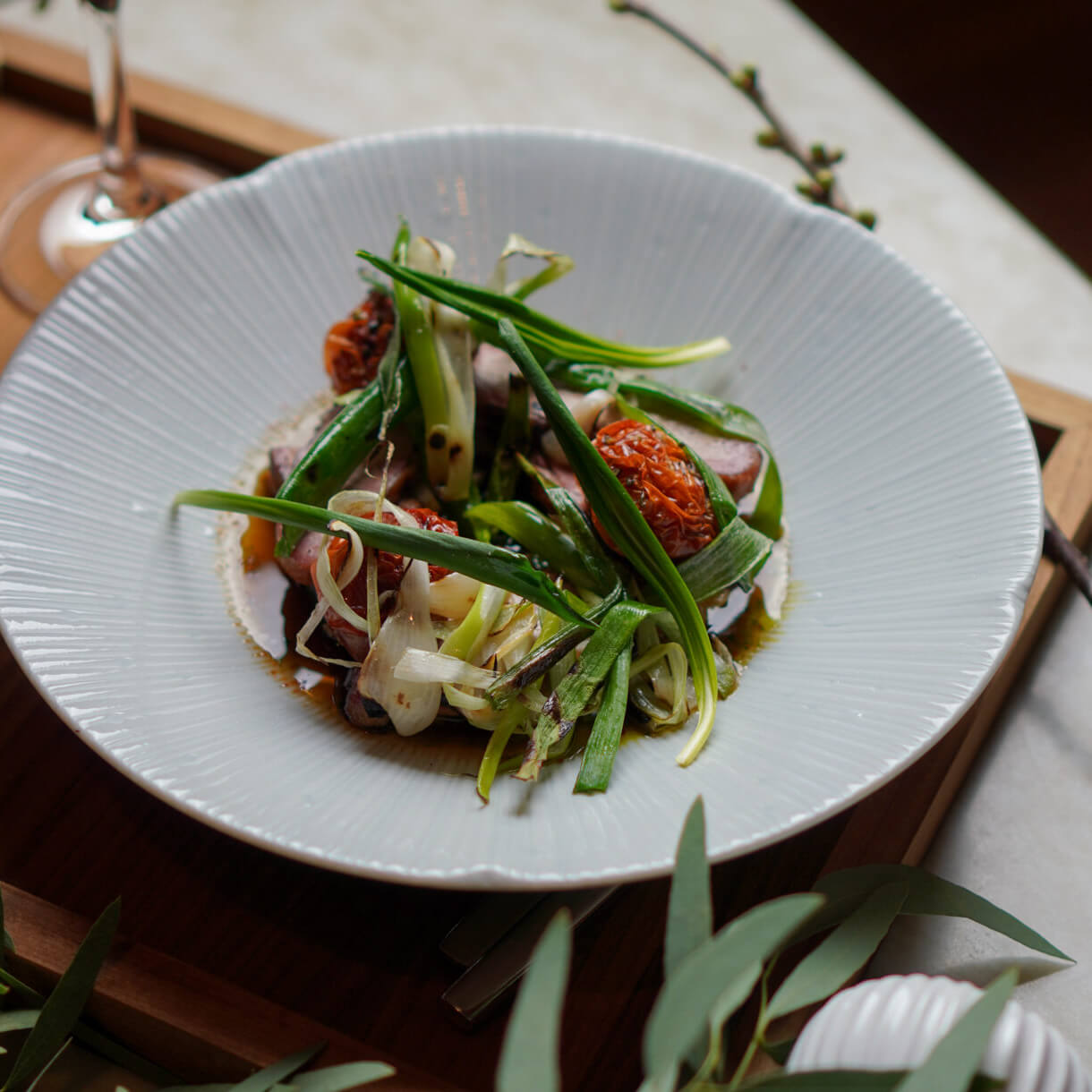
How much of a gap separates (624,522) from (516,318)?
355 mm

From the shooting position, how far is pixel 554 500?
58.2 inches

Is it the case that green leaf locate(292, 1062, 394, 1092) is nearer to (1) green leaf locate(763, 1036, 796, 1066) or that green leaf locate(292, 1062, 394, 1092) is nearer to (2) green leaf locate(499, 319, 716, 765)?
(1) green leaf locate(763, 1036, 796, 1066)

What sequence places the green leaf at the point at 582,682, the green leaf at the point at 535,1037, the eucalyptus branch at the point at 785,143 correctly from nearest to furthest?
the green leaf at the point at 535,1037 → the green leaf at the point at 582,682 → the eucalyptus branch at the point at 785,143

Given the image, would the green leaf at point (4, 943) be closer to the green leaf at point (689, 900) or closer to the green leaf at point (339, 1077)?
the green leaf at point (339, 1077)

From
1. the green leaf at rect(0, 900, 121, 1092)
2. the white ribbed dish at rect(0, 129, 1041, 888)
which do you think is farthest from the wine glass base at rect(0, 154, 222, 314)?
the green leaf at rect(0, 900, 121, 1092)

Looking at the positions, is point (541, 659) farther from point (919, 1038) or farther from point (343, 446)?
point (919, 1038)

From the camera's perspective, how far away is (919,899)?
46.7 inches

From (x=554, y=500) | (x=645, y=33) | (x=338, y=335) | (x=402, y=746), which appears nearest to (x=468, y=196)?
(x=338, y=335)

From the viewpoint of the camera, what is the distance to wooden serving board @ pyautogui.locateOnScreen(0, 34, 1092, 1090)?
3.70 feet

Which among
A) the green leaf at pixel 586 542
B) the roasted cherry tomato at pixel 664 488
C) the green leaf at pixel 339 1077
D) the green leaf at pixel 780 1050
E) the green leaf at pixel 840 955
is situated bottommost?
the green leaf at pixel 339 1077

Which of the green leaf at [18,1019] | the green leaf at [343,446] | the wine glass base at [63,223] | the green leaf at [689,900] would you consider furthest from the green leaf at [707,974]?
the wine glass base at [63,223]

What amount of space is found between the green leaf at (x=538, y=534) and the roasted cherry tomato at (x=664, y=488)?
0.05 metres

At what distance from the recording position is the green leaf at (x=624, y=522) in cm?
137

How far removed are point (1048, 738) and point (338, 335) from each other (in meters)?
1.14
